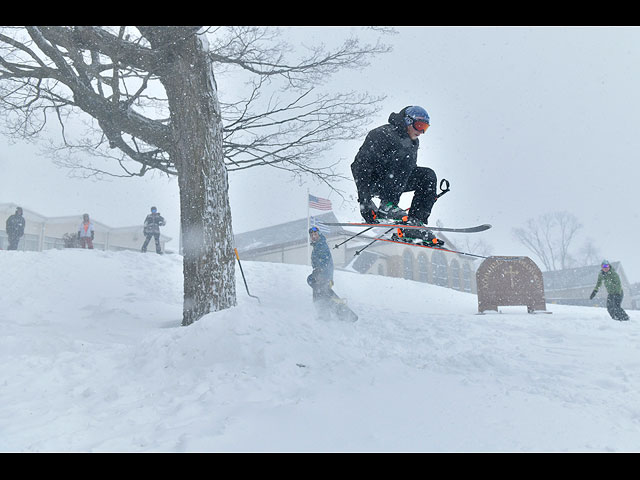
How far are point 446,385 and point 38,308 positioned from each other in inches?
277

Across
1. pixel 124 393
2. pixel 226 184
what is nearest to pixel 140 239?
pixel 226 184

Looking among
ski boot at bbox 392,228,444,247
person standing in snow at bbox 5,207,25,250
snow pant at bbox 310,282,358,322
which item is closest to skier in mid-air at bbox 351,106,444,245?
ski boot at bbox 392,228,444,247

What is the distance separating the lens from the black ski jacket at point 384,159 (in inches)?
197

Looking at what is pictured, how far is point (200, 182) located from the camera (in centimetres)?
605

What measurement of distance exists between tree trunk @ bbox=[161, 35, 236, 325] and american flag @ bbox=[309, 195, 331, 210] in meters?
11.4

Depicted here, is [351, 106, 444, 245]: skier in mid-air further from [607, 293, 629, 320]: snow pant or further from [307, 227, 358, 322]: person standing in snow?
[607, 293, 629, 320]: snow pant

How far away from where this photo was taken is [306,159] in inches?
412

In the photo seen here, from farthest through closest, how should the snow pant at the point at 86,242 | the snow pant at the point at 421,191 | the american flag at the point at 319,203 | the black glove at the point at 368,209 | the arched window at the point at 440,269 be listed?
1. the arched window at the point at 440,269
2. the american flag at the point at 319,203
3. the snow pant at the point at 86,242
4. the snow pant at the point at 421,191
5. the black glove at the point at 368,209

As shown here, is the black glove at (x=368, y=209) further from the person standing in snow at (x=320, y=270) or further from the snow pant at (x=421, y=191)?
the person standing in snow at (x=320, y=270)


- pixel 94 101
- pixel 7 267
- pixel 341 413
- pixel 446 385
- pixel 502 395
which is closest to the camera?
pixel 341 413

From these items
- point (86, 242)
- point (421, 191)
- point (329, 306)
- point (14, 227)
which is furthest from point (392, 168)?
point (14, 227)

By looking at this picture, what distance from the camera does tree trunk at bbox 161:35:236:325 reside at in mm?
5855

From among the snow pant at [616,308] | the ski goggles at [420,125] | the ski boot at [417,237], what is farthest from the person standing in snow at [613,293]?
the ski goggles at [420,125]

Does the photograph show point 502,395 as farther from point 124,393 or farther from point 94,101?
point 94,101
